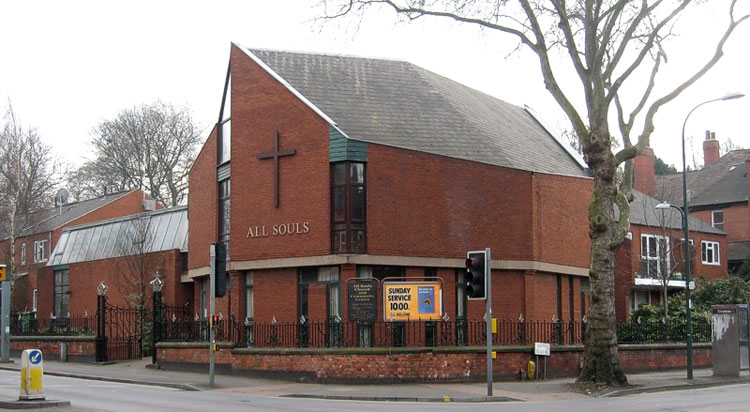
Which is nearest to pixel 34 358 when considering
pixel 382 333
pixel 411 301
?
pixel 382 333

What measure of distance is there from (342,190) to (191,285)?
14547 mm

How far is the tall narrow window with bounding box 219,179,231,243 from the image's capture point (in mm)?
31594

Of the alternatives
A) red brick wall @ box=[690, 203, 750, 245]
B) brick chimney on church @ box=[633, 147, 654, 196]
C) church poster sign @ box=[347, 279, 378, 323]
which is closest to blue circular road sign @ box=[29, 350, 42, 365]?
church poster sign @ box=[347, 279, 378, 323]

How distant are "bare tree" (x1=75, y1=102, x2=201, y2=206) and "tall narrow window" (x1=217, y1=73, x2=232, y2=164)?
30601 millimetres

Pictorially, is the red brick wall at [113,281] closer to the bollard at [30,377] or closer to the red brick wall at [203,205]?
the red brick wall at [203,205]

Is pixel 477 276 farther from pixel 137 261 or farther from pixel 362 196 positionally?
pixel 137 261

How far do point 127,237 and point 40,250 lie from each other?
19.4 meters

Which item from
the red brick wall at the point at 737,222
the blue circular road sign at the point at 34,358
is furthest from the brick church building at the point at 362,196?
the red brick wall at the point at 737,222

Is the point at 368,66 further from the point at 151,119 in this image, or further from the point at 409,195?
the point at 151,119

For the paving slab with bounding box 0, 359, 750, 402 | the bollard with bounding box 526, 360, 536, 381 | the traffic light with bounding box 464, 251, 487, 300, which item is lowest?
the paving slab with bounding box 0, 359, 750, 402

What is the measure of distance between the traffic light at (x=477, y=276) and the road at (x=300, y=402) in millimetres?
2596

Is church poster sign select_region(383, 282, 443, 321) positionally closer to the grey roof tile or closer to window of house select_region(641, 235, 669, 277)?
the grey roof tile

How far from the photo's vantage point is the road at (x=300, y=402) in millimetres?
18297

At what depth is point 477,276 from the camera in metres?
21.3
